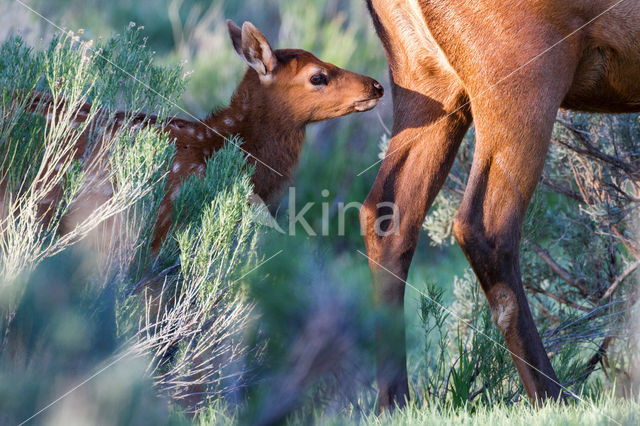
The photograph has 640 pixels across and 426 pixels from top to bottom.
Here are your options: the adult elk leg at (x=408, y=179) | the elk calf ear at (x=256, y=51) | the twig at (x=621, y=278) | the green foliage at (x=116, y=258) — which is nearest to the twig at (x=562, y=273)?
the twig at (x=621, y=278)

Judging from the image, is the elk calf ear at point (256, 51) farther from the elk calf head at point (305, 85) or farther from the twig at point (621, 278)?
the twig at point (621, 278)

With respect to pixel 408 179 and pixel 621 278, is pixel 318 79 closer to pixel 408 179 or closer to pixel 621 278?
pixel 408 179

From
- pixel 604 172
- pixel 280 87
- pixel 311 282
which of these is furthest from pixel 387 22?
pixel 604 172

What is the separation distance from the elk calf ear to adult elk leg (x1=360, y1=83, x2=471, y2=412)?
1138mm

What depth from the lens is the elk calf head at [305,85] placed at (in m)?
5.18

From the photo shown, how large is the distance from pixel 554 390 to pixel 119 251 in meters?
2.00

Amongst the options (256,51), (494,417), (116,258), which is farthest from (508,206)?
(256,51)

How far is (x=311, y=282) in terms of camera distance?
345 cm

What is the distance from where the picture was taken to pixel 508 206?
148 inches

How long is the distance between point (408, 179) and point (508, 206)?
0.64 meters

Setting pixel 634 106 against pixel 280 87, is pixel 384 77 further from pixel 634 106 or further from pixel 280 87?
pixel 634 106

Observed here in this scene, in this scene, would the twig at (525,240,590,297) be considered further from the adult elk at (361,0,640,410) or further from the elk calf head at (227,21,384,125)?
the adult elk at (361,0,640,410)

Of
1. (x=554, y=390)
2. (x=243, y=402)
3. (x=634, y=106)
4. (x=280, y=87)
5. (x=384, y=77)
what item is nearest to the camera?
(x=243, y=402)

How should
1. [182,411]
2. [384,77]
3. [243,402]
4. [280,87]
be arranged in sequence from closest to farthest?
[182,411], [243,402], [280,87], [384,77]
